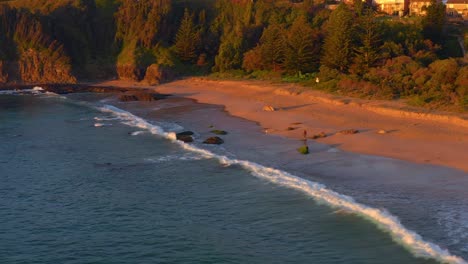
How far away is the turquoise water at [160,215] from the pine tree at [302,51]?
23.5 metres

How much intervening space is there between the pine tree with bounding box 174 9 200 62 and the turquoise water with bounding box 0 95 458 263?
32.9 metres

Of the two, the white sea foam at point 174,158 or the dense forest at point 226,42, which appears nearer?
the white sea foam at point 174,158

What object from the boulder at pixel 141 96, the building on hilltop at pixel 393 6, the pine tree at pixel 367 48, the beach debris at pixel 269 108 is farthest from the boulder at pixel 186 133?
the building on hilltop at pixel 393 6

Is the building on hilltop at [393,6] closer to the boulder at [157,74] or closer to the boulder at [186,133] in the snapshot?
the boulder at [157,74]

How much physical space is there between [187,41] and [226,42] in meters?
4.78

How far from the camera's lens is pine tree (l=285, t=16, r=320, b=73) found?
49.0 metres

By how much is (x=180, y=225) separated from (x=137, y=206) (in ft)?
8.65

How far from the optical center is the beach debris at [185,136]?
2907cm

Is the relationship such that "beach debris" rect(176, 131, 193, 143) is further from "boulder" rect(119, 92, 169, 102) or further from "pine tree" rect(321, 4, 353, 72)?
"pine tree" rect(321, 4, 353, 72)

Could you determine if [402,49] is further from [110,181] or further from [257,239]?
[257,239]

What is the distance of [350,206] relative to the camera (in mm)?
17594

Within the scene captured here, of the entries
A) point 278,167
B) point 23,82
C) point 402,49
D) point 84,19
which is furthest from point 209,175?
point 84,19

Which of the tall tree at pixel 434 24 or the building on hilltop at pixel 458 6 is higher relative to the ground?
the building on hilltop at pixel 458 6

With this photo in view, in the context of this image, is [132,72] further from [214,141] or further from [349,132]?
[349,132]
